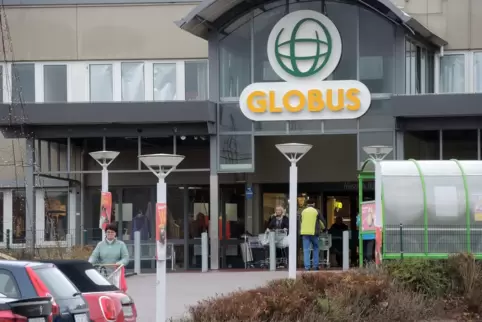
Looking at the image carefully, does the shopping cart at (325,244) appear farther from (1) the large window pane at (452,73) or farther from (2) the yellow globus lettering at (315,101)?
(1) the large window pane at (452,73)

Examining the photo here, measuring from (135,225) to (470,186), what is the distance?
515 inches

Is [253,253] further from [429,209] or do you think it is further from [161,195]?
[161,195]

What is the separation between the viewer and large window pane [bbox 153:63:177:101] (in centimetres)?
2944

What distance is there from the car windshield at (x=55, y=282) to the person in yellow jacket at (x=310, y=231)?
1395 cm

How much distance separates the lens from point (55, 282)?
10172mm

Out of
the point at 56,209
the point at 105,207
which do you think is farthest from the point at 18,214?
the point at 105,207

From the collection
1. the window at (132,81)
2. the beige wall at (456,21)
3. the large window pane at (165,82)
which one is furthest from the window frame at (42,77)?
the beige wall at (456,21)

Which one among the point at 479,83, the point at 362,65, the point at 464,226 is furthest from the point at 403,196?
the point at 479,83

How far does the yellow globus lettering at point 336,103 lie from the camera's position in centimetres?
2498

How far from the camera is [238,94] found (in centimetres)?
2583

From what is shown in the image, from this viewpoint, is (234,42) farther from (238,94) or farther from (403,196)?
(403,196)

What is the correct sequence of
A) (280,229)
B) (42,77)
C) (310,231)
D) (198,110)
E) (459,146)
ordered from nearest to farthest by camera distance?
(310,231), (198,110), (280,229), (459,146), (42,77)

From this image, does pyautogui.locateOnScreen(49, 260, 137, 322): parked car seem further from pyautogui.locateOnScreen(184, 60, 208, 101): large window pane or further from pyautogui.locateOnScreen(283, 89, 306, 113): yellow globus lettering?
pyautogui.locateOnScreen(184, 60, 208, 101): large window pane

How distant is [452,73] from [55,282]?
20.8 metres
